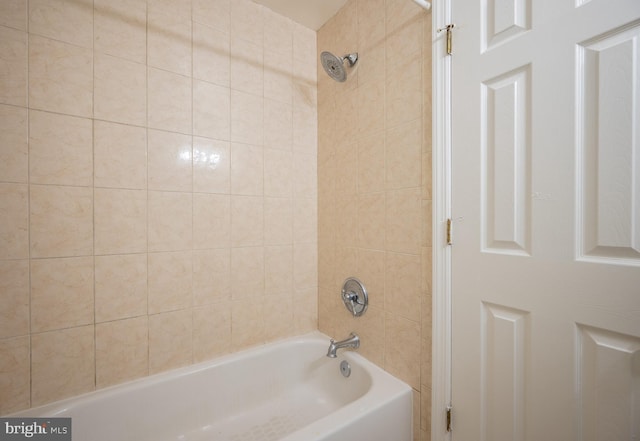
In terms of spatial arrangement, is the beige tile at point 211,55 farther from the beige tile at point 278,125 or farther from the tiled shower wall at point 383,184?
the tiled shower wall at point 383,184

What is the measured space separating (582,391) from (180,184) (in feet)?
5.46

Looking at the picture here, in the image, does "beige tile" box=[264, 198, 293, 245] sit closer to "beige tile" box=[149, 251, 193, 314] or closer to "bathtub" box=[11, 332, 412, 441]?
"beige tile" box=[149, 251, 193, 314]

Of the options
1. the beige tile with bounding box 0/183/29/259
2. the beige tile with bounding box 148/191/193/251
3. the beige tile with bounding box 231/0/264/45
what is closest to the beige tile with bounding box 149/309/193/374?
the beige tile with bounding box 148/191/193/251

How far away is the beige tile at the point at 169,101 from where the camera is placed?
1.28 m

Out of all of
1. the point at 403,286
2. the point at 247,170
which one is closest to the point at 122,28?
the point at 247,170

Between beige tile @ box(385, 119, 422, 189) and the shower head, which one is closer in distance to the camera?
beige tile @ box(385, 119, 422, 189)

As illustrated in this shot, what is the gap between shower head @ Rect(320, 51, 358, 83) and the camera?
4.32 ft

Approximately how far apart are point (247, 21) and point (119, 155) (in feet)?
3.32

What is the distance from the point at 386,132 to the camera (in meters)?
1.32

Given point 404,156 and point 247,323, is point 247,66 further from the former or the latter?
point 247,323

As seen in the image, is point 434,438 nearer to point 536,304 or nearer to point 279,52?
point 536,304

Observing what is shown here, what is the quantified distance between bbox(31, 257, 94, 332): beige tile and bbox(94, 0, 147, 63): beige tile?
0.92 m

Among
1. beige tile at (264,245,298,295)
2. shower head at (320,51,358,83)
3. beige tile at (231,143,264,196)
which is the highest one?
shower head at (320,51,358,83)

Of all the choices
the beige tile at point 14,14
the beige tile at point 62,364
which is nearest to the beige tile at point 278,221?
the beige tile at point 62,364
